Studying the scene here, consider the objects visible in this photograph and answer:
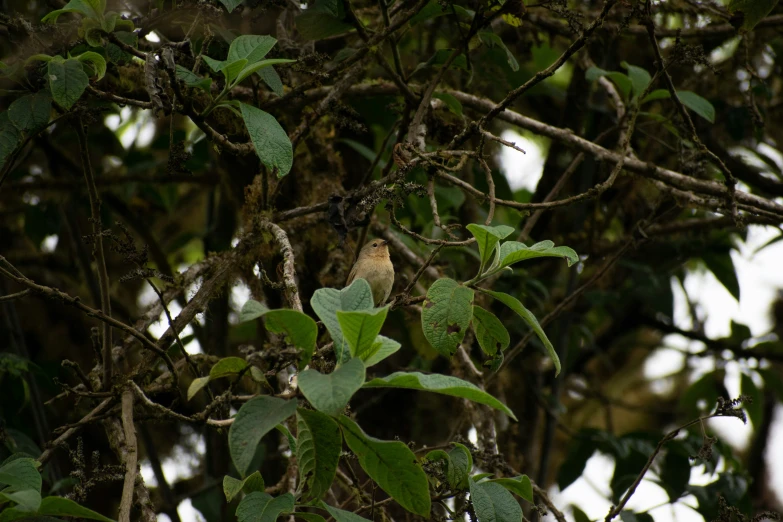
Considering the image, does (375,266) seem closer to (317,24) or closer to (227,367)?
(317,24)

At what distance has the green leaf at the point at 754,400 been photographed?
15.2 feet

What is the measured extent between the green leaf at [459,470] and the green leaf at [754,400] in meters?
2.87

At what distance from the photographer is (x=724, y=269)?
15.1ft

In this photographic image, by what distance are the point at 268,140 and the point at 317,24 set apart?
0.85 metres

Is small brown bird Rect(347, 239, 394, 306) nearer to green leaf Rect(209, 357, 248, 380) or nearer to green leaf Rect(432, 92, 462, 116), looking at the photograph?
→ green leaf Rect(432, 92, 462, 116)

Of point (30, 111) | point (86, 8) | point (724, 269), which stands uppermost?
point (86, 8)

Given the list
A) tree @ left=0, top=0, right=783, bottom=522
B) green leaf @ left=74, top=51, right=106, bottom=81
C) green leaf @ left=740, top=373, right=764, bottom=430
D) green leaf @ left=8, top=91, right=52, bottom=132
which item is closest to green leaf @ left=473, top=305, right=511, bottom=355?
tree @ left=0, top=0, right=783, bottom=522

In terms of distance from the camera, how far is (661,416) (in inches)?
270

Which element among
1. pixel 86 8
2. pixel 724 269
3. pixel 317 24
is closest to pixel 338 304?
pixel 86 8

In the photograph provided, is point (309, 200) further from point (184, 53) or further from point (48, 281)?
point (48, 281)

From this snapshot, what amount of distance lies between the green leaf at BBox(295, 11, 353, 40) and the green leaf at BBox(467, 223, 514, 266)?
126 cm

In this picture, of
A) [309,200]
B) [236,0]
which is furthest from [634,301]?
[236,0]

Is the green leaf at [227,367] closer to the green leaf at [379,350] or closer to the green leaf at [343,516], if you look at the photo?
the green leaf at [379,350]

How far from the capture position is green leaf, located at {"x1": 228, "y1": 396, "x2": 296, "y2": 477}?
1.74 m
